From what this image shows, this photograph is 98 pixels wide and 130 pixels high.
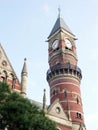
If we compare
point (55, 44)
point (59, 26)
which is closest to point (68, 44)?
point (55, 44)

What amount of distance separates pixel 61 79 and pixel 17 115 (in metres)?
20.5

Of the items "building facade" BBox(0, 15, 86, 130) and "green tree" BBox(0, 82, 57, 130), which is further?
"building facade" BBox(0, 15, 86, 130)

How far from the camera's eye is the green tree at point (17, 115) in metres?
23.5

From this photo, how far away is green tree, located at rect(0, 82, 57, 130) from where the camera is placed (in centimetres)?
2352

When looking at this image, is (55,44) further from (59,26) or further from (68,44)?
(59,26)

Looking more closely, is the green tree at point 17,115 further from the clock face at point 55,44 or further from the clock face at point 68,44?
the clock face at point 68,44

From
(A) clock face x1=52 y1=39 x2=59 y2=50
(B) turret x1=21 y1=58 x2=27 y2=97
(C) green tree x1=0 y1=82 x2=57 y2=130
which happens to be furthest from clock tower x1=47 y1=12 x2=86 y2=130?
(C) green tree x1=0 y1=82 x2=57 y2=130

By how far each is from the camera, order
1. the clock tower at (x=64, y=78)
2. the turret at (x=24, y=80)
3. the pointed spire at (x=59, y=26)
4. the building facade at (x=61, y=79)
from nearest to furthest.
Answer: the turret at (x=24, y=80) < the building facade at (x=61, y=79) < the clock tower at (x=64, y=78) < the pointed spire at (x=59, y=26)

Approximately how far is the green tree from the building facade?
9.19 meters

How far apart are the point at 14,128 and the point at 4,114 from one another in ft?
4.18

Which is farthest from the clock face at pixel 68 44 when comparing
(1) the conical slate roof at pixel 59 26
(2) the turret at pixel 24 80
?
(2) the turret at pixel 24 80

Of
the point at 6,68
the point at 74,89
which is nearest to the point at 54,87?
the point at 74,89

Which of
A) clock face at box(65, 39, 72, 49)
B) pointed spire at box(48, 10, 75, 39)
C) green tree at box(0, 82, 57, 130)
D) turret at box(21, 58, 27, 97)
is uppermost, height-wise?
pointed spire at box(48, 10, 75, 39)

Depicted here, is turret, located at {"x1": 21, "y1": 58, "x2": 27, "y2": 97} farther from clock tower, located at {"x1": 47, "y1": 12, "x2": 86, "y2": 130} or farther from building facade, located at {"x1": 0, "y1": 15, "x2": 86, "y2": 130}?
clock tower, located at {"x1": 47, "y1": 12, "x2": 86, "y2": 130}
